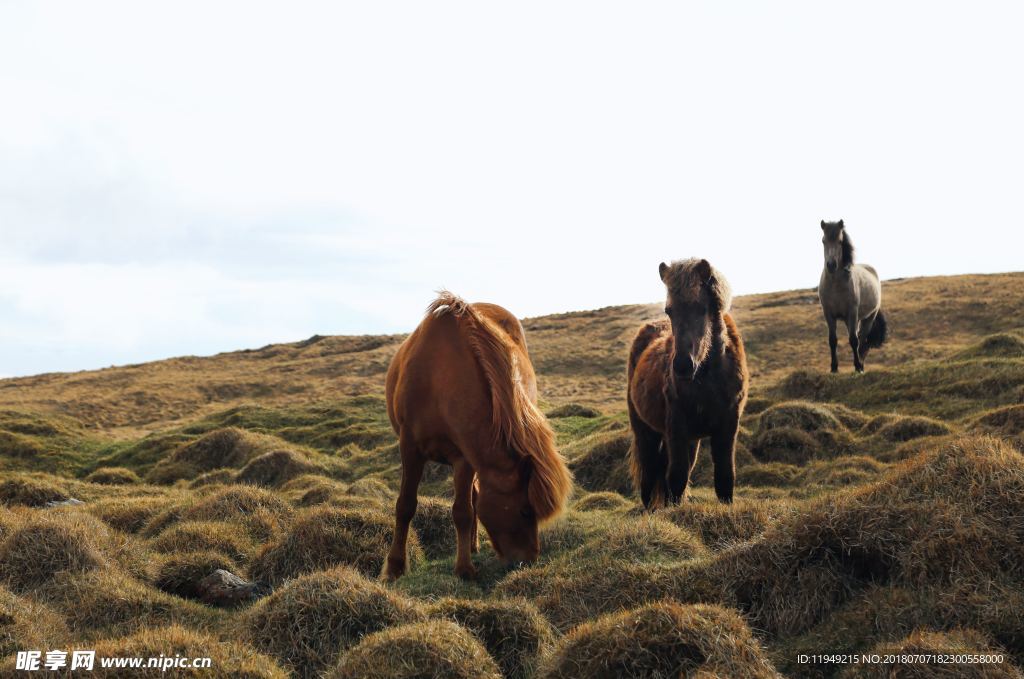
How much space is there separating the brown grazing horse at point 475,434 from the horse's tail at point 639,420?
2120 millimetres

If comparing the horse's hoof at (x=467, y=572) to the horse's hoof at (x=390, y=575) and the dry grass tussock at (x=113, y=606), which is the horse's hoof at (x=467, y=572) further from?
the dry grass tussock at (x=113, y=606)

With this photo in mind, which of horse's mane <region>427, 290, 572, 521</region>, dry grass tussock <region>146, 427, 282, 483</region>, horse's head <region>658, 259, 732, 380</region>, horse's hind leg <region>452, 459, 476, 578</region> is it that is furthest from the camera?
dry grass tussock <region>146, 427, 282, 483</region>

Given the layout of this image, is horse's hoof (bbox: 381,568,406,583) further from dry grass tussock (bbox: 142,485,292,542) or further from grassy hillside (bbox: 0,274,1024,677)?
dry grass tussock (bbox: 142,485,292,542)

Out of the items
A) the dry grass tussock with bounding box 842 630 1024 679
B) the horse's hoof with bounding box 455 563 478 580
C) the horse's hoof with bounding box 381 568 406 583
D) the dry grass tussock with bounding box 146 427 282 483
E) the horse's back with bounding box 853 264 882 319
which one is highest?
the horse's back with bounding box 853 264 882 319

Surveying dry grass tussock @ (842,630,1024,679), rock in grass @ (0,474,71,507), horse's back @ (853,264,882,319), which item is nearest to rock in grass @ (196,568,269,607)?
dry grass tussock @ (842,630,1024,679)

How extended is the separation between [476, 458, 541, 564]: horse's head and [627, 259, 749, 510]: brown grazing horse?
177 centimetres

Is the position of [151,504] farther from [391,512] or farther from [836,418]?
[836,418]

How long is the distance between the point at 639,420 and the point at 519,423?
2929 millimetres

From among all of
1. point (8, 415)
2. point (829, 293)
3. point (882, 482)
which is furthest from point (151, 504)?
point (8, 415)

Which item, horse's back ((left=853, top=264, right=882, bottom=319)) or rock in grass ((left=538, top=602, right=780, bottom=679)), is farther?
horse's back ((left=853, top=264, right=882, bottom=319))

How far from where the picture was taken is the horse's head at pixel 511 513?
245 inches

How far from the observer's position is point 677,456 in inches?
296

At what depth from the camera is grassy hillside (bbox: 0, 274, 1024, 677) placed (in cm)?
428

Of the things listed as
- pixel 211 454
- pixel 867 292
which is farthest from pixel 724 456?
pixel 211 454
